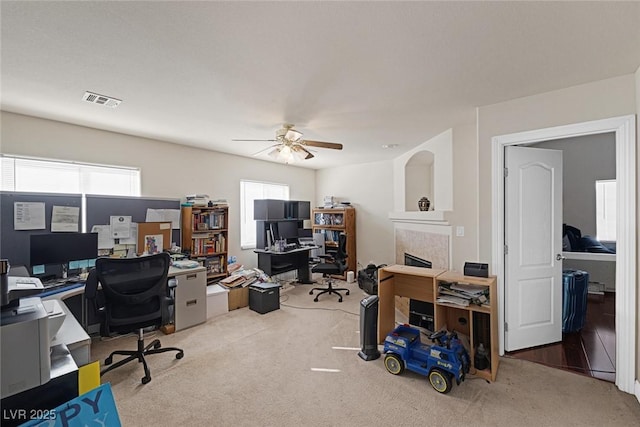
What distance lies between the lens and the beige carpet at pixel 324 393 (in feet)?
6.21

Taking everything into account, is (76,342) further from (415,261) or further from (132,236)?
(415,261)

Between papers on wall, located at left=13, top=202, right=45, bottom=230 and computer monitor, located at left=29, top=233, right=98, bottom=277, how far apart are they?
26 centimetres

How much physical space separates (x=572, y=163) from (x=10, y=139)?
26.5 feet

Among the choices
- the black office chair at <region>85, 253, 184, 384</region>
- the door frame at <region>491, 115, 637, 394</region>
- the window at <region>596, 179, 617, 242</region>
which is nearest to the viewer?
the door frame at <region>491, 115, 637, 394</region>

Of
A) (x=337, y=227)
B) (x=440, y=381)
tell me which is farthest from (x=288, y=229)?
(x=440, y=381)

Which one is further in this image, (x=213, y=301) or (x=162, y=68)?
(x=213, y=301)

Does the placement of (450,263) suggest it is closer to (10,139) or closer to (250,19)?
(250,19)

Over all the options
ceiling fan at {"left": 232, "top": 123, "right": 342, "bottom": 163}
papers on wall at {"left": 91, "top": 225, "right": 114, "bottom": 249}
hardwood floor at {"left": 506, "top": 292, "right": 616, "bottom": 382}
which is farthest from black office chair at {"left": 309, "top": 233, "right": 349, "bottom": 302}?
papers on wall at {"left": 91, "top": 225, "right": 114, "bottom": 249}

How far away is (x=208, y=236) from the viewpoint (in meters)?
4.36

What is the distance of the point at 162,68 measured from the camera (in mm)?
2059

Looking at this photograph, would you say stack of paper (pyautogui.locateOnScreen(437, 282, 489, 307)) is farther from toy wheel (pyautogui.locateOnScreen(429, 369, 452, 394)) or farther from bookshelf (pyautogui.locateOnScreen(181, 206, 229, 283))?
bookshelf (pyautogui.locateOnScreen(181, 206, 229, 283))

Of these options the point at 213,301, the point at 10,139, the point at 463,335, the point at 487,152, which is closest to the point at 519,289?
the point at 463,335

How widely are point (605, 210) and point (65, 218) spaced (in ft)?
26.4

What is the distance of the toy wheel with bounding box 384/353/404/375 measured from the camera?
7.85 ft
